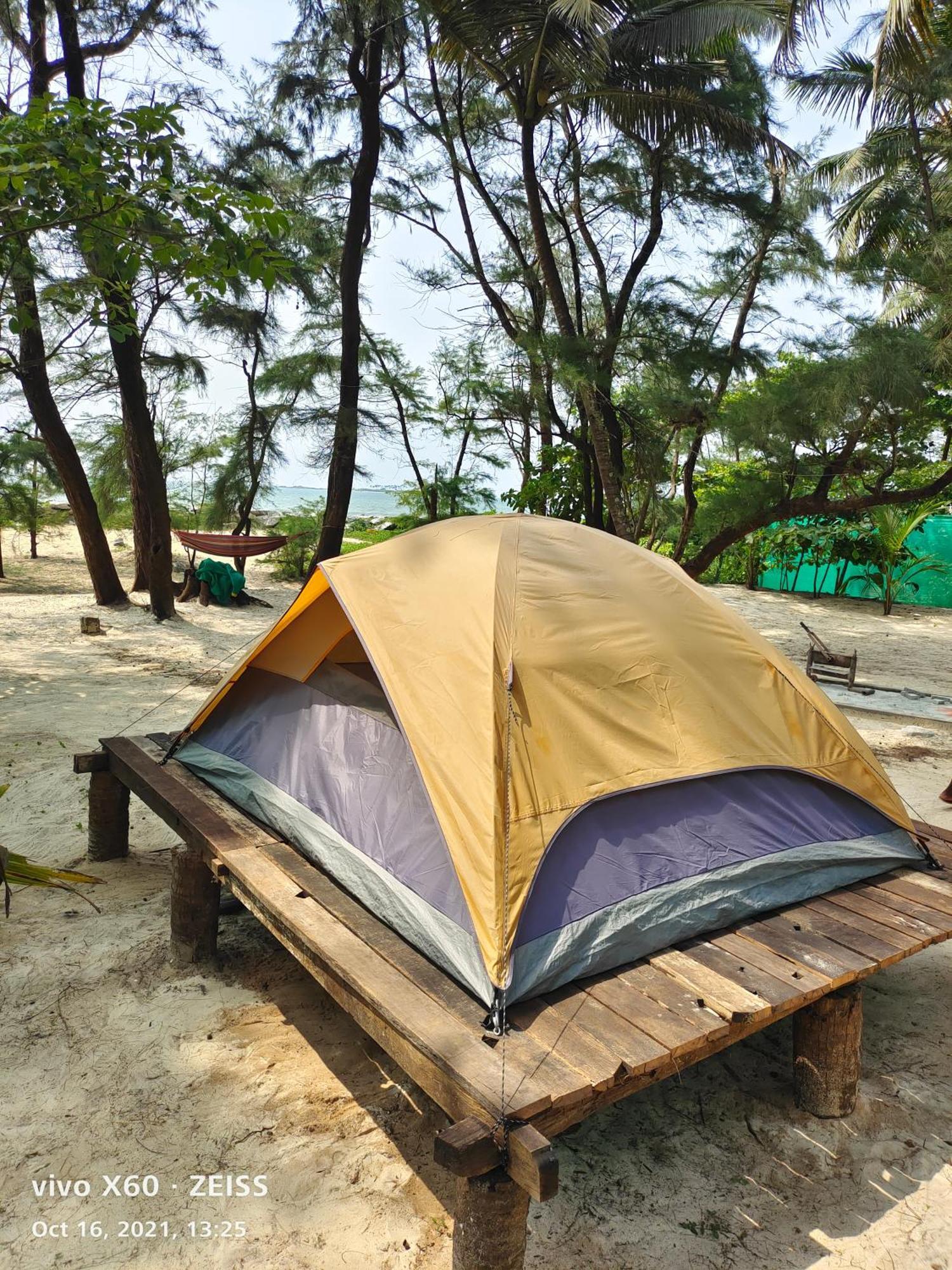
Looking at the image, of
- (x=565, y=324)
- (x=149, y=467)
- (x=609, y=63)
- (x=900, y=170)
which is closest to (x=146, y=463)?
(x=149, y=467)

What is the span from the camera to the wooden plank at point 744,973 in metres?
2.12

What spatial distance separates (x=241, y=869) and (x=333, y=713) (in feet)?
2.34

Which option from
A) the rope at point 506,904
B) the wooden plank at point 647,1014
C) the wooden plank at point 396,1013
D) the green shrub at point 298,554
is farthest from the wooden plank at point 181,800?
the green shrub at point 298,554

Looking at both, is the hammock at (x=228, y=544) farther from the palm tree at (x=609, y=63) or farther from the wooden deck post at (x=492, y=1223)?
the wooden deck post at (x=492, y=1223)

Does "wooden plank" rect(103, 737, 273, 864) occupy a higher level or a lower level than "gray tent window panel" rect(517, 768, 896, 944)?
lower

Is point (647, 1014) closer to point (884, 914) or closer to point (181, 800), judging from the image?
point (884, 914)

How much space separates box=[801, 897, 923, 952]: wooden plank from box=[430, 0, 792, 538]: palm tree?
5.71 m

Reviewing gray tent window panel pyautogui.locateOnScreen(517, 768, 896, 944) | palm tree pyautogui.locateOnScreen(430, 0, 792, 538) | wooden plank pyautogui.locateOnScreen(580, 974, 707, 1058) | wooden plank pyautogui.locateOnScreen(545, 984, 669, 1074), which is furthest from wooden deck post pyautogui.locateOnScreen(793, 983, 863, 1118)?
palm tree pyautogui.locateOnScreen(430, 0, 792, 538)

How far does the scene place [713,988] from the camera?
215 centimetres

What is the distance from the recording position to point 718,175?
27.9ft

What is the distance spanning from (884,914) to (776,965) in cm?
53

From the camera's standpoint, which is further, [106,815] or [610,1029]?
[106,815]

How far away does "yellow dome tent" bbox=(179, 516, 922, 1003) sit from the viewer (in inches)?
89.9

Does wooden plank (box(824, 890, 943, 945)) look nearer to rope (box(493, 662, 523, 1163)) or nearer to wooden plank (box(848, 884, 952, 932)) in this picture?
wooden plank (box(848, 884, 952, 932))
